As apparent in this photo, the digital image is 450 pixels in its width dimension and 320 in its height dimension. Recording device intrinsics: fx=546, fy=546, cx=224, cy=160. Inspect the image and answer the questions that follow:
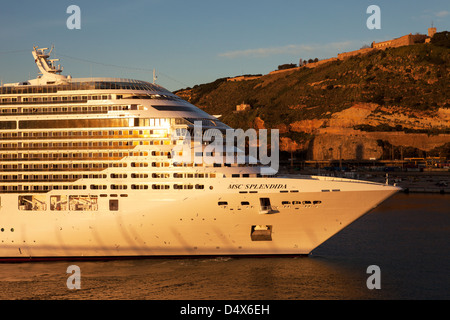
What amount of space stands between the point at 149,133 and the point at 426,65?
367ft

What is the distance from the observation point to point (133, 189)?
30.5 m

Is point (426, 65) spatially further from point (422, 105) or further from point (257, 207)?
point (257, 207)

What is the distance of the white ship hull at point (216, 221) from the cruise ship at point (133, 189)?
0.18 ft

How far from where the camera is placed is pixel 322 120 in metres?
119

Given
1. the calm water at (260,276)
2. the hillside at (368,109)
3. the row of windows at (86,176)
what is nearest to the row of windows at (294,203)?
the row of windows at (86,176)

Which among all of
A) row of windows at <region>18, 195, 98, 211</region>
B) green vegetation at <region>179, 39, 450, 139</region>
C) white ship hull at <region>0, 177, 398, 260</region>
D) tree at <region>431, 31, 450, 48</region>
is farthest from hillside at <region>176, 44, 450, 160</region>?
row of windows at <region>18, 195, 98, 211</region>

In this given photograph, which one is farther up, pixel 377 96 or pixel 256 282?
pixel 377 96

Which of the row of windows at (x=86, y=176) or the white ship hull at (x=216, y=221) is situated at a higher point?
the row of windows at (x=86, y=176)

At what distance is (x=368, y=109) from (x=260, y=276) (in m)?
95.0

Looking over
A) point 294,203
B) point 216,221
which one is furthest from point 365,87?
point 216,221

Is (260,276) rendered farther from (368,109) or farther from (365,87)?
(365,87)

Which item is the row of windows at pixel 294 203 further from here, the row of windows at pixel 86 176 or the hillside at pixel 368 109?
the hillside at pixel 368 109

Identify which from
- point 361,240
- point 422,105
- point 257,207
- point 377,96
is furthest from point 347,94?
point 257,207

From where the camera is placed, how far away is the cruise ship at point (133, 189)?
Result: 29.7m
